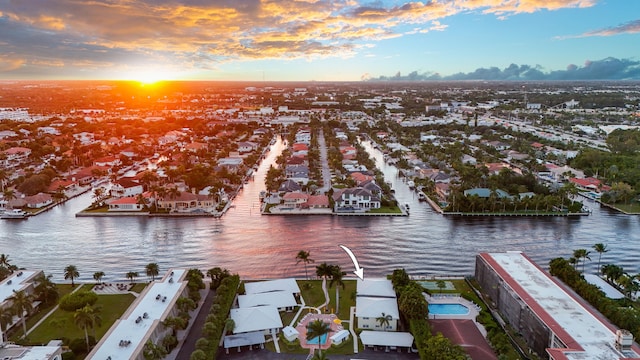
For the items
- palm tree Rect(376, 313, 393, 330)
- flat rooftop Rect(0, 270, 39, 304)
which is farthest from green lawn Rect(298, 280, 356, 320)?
flat rooftop Rect(0, 270, 39, 304)

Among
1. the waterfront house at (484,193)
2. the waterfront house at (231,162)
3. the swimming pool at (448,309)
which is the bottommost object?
the swimming pool at (448,309)

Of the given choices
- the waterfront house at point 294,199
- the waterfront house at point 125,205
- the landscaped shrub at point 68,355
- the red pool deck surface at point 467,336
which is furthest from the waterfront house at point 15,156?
the red pool deck surface at point 467,336

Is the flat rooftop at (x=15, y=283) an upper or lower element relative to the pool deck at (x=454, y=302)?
upper

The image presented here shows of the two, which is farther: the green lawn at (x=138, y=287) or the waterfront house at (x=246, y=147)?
the waterfront house at (x=246, y=147)

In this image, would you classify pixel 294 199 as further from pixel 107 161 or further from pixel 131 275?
pixel 107 161

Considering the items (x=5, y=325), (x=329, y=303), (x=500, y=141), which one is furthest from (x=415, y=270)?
(x=500, y=141)

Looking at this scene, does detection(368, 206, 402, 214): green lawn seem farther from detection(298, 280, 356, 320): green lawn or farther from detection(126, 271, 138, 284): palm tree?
detection(126, 271, 138, 284): palm tree

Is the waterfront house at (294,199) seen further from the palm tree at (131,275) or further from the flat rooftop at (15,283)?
the flat rooftop at (15,283)
